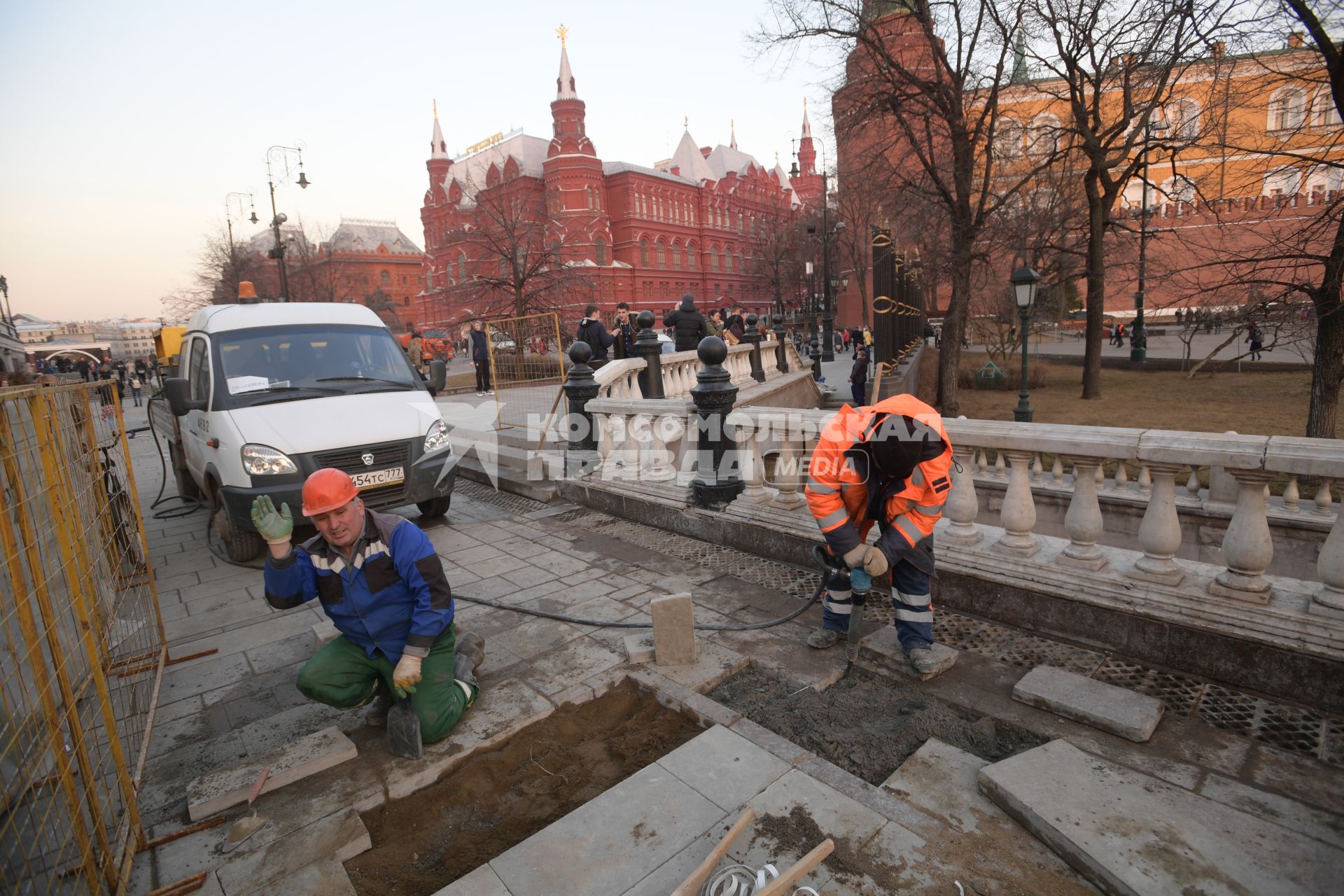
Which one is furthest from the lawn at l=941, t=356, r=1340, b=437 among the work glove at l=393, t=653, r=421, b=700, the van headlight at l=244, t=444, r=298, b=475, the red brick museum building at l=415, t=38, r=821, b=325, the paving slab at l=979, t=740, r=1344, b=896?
the red brick museum building at l=415, t=38, r=821, b=325

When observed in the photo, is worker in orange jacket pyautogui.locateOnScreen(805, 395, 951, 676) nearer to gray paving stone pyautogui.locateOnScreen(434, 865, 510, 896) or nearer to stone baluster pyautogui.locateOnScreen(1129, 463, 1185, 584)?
stone baluster pyautogui.locateOnScreen(1129, 463, 1185, 584)

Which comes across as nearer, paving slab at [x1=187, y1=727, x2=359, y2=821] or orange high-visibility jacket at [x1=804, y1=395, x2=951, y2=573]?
paving slab at [x1=187, y1=727, x2=359, y2=821]

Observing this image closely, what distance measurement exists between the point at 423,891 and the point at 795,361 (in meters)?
20.2

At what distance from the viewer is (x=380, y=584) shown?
10.6 feet

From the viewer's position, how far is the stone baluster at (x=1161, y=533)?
361 cm

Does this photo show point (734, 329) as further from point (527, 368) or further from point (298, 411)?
point (298, 411)

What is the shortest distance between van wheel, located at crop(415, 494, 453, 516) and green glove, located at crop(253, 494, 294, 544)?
4455 millimetres

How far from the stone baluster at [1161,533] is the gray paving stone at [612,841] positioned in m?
2.85

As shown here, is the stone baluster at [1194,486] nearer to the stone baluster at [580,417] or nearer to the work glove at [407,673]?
the stone baluster at [580,417]

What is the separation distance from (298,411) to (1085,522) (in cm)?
659

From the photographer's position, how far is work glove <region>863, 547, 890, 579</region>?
136 inches

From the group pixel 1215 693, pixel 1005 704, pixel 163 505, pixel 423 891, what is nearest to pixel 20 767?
pixel 423 891

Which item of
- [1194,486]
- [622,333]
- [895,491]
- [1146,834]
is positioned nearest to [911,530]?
[895,491]

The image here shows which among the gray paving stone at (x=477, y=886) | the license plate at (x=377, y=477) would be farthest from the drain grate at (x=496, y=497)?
the gray paving stone at (x=477, y=886)
